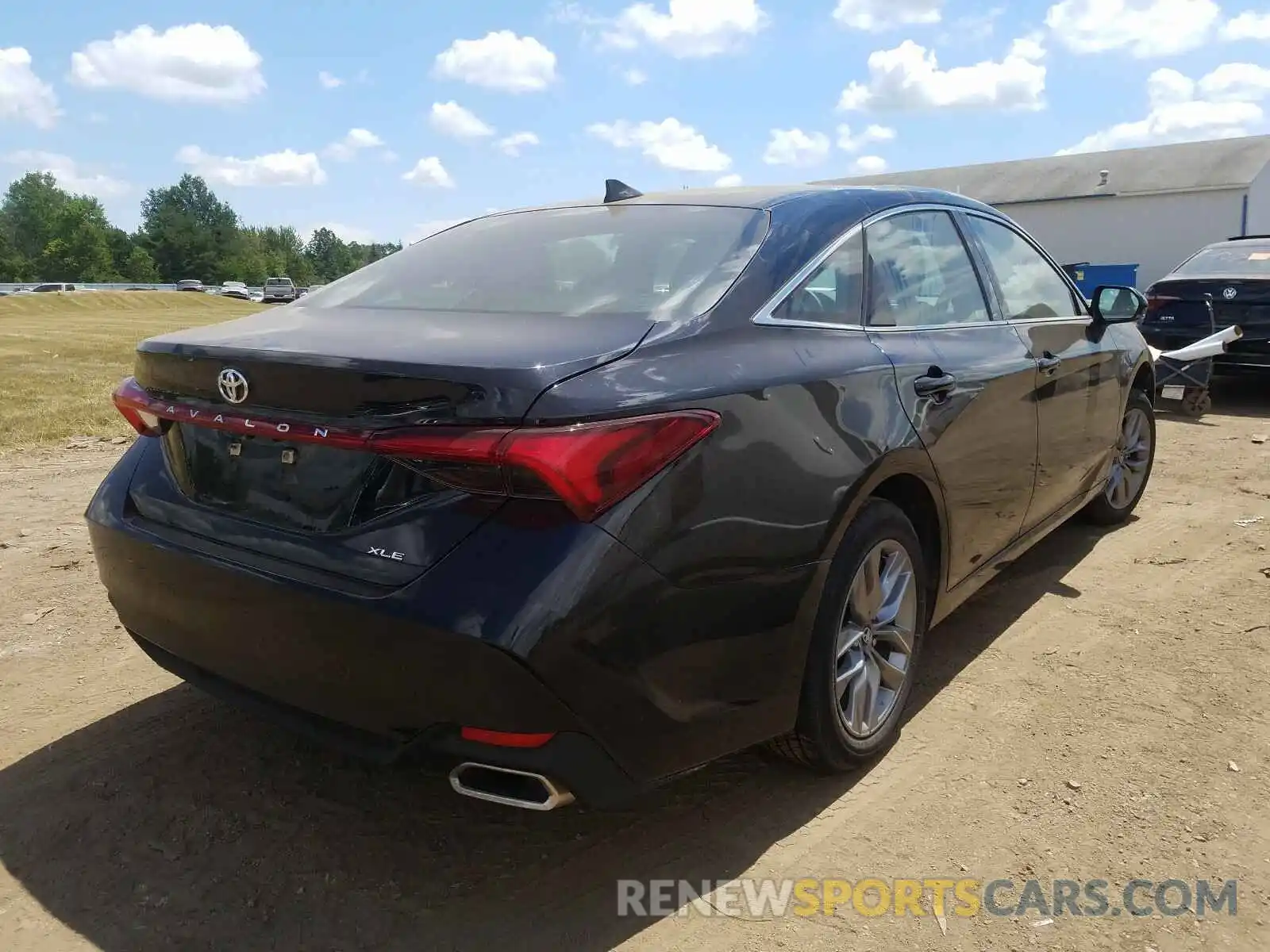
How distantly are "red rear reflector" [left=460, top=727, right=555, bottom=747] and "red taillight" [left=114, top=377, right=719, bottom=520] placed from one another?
459 millimetres

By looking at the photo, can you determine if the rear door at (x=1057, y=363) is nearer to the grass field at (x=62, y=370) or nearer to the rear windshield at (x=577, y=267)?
the rear windshield at (x=577, y=267)

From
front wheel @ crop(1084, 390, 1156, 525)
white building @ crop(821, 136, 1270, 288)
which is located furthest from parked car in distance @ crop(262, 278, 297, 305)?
front wheel @ crop(1084, 390, 1156, 525)

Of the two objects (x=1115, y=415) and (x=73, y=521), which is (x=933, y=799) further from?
(x=73, y=521)

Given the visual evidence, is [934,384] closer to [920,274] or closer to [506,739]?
[920,274]

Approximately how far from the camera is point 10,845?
255cm

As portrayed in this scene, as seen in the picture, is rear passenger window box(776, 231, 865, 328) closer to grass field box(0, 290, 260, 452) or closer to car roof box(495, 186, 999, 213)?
car roof box(495, 186, 999, 213)

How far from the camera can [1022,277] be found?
400 cm

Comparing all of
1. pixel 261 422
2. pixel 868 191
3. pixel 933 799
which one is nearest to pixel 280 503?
pixel 261 422

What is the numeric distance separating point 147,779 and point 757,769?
68.8 inches

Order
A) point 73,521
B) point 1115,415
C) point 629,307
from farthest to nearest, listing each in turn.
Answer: point 73,521 < point 1115,415 < point 629,307

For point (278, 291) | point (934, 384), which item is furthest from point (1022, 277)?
point (278, 291)

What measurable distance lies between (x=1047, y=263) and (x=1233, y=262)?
6469 mm

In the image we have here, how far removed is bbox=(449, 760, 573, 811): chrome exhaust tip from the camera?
80.4 inches

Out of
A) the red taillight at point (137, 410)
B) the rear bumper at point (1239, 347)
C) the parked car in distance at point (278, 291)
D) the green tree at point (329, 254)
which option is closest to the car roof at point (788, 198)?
the red taillight at point (137, 410)
